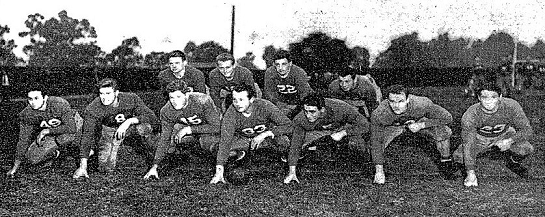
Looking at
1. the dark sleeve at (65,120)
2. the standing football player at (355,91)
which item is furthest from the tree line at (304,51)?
the dark sleeve at (65,120)

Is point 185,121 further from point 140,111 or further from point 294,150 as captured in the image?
point 294,150

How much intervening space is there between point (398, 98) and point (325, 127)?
1.00 meters

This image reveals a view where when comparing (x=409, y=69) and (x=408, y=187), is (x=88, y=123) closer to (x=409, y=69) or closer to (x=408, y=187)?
(x=408, y=187)

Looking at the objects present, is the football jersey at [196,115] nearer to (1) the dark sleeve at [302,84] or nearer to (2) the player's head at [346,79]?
(1) the dark sleeve at [302,84]

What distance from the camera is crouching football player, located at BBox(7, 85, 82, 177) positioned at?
552 centimetres

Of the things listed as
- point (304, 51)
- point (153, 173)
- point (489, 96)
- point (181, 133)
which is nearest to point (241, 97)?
point (181, 133)

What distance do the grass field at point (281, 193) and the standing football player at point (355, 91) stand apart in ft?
3.53

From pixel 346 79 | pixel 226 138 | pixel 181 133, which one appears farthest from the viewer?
pixel 346 79

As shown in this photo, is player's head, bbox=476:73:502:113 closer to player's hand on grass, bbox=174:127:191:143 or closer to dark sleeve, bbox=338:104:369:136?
dark sleeve, bbox=338:104:369:136

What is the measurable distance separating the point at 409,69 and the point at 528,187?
82.0 feet

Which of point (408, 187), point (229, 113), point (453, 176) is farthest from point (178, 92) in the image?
point (453, 176)

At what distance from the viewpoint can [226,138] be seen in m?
5.09

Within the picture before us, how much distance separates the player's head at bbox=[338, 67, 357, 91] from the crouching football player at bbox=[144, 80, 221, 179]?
1907 mm

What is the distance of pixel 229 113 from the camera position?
524 centimetres
